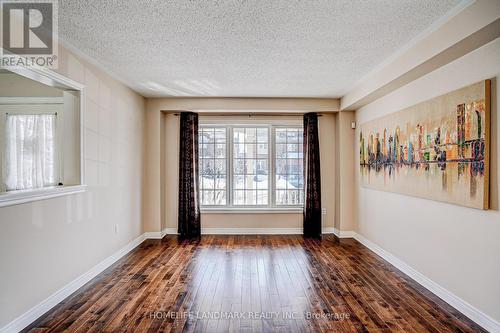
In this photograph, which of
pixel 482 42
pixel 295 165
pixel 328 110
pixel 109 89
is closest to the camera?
pixel 482 42

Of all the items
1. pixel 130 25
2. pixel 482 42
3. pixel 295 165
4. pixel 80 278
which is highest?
pixel 130 25

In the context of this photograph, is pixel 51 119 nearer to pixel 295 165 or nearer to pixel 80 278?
pixel 80 278

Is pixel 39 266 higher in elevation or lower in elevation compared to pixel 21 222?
lower

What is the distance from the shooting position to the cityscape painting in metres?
2.51

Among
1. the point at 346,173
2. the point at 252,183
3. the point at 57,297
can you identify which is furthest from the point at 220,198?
the point at 57,297

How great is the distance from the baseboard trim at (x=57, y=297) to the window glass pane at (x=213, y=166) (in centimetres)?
193

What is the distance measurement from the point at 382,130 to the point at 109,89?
387 cm

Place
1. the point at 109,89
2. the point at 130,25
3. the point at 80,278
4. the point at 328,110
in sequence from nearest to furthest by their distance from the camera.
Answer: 1. the point at 130,25
2. the point at 80,278
3. the point at 109,89
4. the point at 328,110

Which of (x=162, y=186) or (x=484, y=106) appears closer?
(x=484, y=106)

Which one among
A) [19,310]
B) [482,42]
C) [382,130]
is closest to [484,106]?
[482,42]

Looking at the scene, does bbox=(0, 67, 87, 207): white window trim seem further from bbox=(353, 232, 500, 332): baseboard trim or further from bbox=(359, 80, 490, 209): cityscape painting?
bbox=(353, 232, 500, 332): baseboard trim

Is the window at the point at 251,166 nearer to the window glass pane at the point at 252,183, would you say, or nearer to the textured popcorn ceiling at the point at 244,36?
the window glass pane at the point at 252,183

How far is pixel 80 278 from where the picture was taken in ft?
10.8

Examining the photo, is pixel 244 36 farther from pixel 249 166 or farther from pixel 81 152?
pixel 249 166
